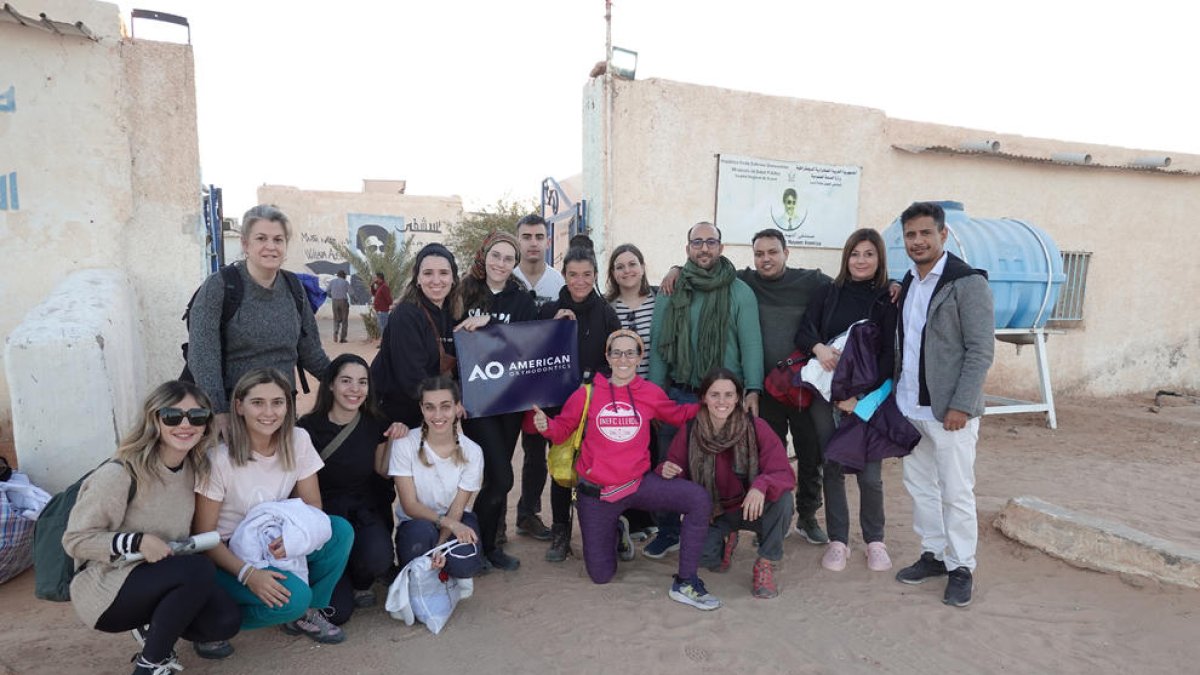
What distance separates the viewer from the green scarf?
4.09 m

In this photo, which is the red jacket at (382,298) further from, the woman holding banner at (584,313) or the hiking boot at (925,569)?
the hiking boot at (925,569)

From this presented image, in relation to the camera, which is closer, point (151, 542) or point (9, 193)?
point (151, 542)

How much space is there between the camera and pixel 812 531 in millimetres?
4504

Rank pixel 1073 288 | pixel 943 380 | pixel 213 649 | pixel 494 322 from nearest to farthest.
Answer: pixel 213 649 → pixel 943 380 → pixel 494 322 → pixel 1073 288

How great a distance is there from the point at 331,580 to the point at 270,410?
84 cm

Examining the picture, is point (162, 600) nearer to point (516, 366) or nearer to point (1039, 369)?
point (516, 366)

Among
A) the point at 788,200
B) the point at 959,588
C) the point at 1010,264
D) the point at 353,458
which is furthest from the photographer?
the point at 788,200

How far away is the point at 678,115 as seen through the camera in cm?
766

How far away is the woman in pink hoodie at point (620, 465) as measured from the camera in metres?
3.66

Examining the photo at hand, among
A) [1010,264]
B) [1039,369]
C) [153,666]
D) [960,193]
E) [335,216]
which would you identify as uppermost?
[335,216]

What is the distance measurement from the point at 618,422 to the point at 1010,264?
599 centimetres

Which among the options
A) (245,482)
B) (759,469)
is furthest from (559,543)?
(245,482)

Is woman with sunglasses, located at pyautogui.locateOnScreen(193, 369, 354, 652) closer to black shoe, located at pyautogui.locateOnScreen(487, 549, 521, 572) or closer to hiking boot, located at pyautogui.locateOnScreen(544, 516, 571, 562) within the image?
black shoe, located at pyautogui.locateOnScreen(487, 549, 521, 572)

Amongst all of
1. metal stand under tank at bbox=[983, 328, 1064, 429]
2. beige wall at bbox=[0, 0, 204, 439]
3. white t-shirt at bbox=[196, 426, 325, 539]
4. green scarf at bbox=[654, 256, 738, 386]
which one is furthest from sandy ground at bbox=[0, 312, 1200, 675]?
metal stand under tank at bbox=[983, 328, 1064, 429]
